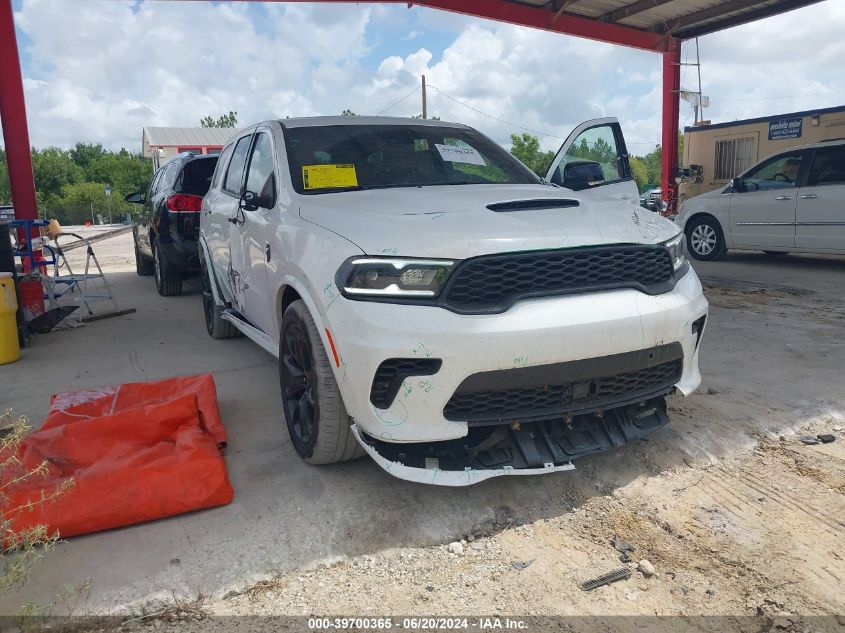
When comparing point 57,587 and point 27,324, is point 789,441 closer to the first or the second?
point 57,587

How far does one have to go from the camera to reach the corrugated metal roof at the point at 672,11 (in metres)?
11.8

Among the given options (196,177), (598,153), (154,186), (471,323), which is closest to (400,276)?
(471,323)

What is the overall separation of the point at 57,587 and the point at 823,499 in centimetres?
312

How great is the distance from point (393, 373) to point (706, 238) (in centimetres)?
965

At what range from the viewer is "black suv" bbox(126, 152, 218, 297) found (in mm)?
7770

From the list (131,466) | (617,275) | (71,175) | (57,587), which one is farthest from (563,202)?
(71,175)

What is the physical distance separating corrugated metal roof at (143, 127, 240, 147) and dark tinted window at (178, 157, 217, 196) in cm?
5178

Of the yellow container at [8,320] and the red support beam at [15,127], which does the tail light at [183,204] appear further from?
the yellow container at [8,320]

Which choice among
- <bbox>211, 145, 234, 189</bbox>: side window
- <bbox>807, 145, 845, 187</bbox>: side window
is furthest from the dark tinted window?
<bbox>807, 145, 845, 187</bbox>: side window

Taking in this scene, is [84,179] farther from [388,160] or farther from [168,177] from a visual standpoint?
[388,160]

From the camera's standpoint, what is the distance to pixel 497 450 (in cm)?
277

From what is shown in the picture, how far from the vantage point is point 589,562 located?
2469 millimetres

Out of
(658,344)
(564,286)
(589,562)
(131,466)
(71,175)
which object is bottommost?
(589,562)

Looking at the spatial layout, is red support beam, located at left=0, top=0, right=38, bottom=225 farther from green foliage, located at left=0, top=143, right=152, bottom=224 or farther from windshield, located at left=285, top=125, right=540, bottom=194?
green foliage, located at left=0, top=143, right=152, bottom=224
